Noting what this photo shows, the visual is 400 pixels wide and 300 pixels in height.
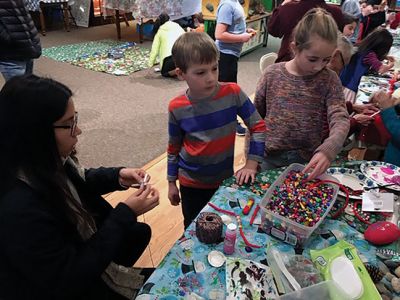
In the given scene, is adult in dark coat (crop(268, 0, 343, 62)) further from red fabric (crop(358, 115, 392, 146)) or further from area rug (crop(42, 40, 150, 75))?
area rug (crop(42, 40, 150, 75))

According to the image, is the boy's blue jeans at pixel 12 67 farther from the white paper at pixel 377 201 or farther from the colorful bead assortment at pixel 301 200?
the white paper at pixel 377 201

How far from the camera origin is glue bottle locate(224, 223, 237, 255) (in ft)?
3.04

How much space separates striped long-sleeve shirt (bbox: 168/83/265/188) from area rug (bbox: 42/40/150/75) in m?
3.41

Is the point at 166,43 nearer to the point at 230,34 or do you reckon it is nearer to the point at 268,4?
the point at 230,34

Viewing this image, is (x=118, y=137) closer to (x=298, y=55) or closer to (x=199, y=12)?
(x=298, y=55)

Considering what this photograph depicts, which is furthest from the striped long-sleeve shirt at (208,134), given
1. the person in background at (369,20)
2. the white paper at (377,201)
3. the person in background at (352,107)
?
the person in background at (369,20)

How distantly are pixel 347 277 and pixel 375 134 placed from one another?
131 centimetres

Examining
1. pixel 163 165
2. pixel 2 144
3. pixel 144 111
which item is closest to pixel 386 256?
pixel 2 144

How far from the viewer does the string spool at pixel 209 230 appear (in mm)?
948

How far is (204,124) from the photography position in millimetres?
1300

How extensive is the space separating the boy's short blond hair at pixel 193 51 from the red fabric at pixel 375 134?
3.65 feet

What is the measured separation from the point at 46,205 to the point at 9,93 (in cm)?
29

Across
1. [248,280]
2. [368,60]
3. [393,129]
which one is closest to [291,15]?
[368,60]

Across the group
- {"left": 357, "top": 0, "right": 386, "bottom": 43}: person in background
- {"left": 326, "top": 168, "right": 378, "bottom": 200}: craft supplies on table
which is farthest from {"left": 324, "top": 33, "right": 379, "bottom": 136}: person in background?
{"left": 357, "top": 0, "right": 386, "bottom": 43}: person in background
